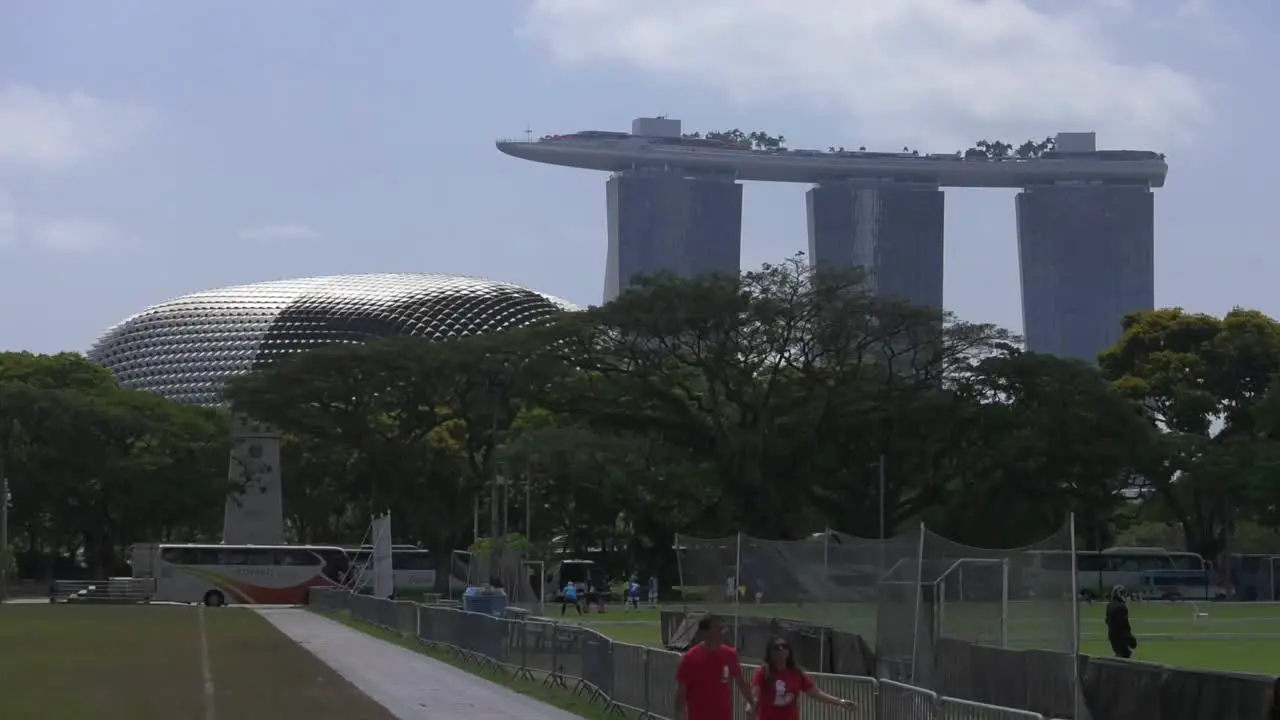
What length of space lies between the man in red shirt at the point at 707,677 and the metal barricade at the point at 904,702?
1307 millimetres

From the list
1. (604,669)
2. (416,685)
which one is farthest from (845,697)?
(416,685)

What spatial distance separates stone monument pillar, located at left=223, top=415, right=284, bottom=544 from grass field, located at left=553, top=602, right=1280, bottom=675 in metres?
19.7

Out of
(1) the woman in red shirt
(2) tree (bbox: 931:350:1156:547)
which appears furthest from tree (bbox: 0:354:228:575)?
(1) the woman in red shirt

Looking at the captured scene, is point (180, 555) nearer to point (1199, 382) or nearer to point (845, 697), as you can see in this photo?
point (1199, 382)

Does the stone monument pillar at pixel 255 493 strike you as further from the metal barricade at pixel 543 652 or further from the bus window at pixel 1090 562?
the metal barricade at pixel 543 652

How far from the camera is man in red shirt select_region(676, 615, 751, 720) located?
45.1 feet

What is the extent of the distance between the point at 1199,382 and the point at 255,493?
139 ft

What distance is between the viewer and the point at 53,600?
235 ft

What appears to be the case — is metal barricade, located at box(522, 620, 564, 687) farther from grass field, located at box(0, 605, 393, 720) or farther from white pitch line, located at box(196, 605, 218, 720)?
white pitch line, located at box(196, 605, 218, 720)

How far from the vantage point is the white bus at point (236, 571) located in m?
71.6

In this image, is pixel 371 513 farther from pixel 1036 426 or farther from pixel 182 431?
pixel 1036 426

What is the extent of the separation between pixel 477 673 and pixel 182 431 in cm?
5656

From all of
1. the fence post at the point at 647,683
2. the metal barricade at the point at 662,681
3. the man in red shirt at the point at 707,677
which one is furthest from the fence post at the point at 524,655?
the man in red shirt at the point at 707,677

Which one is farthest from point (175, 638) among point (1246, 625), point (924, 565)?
point (1246, 625)
